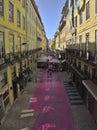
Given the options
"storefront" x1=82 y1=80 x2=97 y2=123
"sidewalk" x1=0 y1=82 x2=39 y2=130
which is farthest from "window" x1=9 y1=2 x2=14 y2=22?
"storefront" x1=82 y1=80 x2=97 y2=123

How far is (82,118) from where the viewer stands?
19375 millimetres

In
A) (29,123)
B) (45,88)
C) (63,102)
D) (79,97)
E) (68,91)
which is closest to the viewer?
(29,123)

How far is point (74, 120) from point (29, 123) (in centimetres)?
364

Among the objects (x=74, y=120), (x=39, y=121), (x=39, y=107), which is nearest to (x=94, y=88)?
(x=74, y=120)

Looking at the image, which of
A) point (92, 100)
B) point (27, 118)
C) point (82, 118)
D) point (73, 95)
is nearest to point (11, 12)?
point (73, 95)

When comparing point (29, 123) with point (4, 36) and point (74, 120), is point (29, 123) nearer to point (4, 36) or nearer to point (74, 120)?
point (74, 120)

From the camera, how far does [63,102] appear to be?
24.6 metres

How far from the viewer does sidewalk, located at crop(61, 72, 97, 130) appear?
17.5m

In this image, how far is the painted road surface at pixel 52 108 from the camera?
17.9 meters

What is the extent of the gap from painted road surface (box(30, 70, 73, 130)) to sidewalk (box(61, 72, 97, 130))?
428mm

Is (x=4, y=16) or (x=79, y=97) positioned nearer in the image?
(x=4, y=16)

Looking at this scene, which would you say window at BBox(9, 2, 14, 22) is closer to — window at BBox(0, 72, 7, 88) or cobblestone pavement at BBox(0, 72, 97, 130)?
window at BBox(0, 72, 7, 88)

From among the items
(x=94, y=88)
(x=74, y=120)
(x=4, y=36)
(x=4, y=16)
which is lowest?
(x=74, y=120)

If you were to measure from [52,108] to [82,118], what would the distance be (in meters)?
3.92
